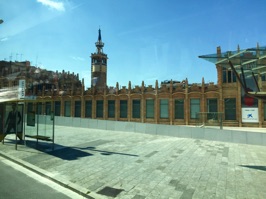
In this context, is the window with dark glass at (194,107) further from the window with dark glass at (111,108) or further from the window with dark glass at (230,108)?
the window with dark glass at (111,108)

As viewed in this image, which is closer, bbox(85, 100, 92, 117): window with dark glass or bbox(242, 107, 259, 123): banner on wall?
bbox(242, 107, 259, 123): banner on wall

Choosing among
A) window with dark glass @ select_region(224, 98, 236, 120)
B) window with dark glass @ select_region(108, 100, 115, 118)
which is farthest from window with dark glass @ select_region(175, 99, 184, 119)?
window with dark glass @ select_region(108, 100, 115, 118)

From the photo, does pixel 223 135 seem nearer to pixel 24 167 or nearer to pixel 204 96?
pixel 24 167

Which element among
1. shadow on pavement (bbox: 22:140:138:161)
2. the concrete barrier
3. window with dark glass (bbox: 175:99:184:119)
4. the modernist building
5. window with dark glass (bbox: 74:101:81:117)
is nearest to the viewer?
shadow on pavement (bbox: 22:140:138:161)

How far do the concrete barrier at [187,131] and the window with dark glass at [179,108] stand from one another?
1560 centimetres

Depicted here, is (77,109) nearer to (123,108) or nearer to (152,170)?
(123,108)

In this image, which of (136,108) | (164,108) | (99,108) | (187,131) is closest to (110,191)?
(187,131)

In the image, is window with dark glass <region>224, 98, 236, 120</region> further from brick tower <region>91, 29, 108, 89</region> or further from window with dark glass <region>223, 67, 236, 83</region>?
brick tower <region>91, 29, 108, 89</region>

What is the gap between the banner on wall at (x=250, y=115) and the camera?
1323 inches

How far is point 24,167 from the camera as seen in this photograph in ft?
33.8

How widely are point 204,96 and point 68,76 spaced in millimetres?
59183

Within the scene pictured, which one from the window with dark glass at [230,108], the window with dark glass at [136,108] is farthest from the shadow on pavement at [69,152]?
the window with dark glass at [136,108]

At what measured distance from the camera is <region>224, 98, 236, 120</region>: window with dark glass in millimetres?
35031

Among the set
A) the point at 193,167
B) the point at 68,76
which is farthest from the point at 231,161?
the point at 68,76
